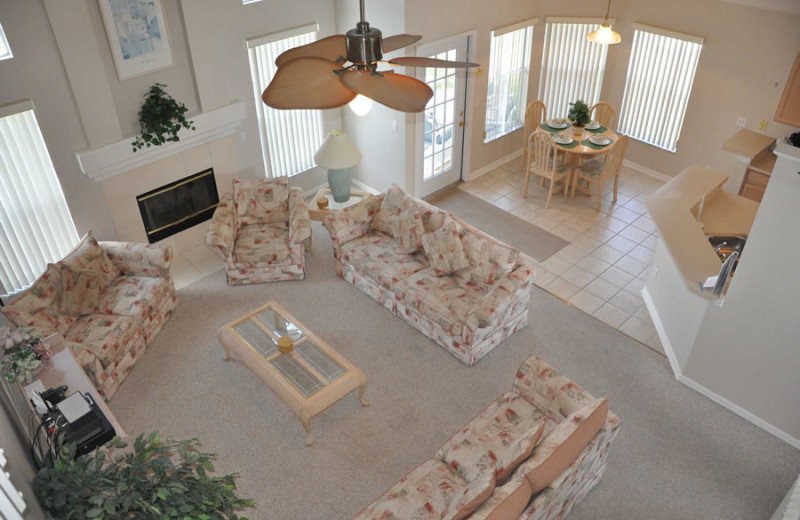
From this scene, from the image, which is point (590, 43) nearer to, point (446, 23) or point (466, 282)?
point (446, 23)

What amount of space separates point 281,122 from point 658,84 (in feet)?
16.2

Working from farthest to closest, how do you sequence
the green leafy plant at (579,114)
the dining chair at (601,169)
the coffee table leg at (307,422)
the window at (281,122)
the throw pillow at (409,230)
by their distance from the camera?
the green leafy plant at (579,114)
the dining chair at (601,169)
the window at (281,122)
the throw pillow at (409,230)
the coffee table leg at (307,422)

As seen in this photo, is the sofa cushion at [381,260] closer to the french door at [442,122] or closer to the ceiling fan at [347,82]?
the french door at [442,122]

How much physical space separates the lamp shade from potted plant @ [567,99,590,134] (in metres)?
3.12

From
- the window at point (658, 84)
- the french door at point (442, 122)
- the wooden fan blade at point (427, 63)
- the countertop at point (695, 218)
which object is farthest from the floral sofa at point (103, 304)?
the window at point (658, 84)

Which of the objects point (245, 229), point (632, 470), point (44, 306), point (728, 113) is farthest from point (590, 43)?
point (44, 306)

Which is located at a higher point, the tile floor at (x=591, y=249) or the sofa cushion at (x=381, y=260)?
the sofa cushion at (x=381, y=260)

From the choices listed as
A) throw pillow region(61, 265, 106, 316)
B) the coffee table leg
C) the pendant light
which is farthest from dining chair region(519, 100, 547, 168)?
throw pillow region(61, 265, 106, 316)

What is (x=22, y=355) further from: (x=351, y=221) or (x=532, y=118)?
(x=532, y=118)

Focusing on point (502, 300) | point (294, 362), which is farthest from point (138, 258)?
point (502, 300)

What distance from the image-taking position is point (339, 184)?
721 centimetres

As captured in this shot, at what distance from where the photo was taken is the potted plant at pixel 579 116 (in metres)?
8.05

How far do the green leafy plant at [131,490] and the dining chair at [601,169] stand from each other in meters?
6.59

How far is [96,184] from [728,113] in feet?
23.8
